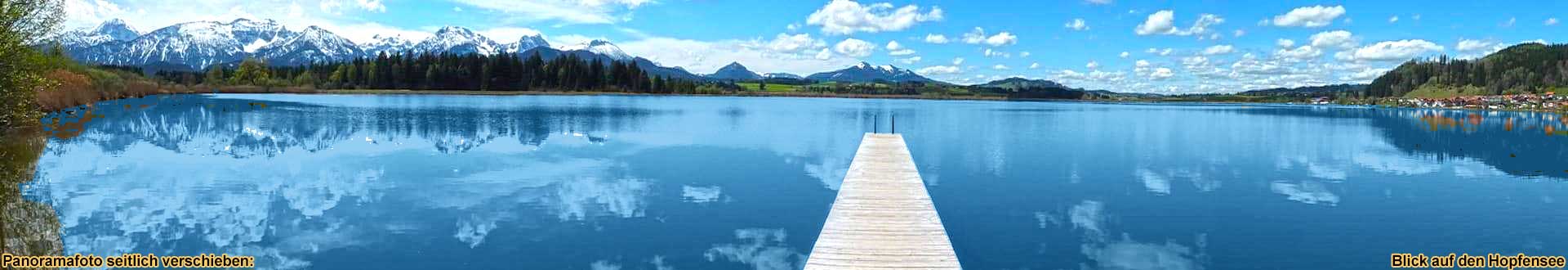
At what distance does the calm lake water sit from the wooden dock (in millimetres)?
914

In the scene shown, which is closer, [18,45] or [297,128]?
[18,45]

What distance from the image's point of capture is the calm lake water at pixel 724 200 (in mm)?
15891

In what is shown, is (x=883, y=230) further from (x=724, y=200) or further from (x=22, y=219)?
(x=22, y=219)

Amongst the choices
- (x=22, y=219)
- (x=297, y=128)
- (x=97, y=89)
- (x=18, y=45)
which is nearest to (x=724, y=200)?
(x=22, y=219)

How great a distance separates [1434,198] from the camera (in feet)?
80.7

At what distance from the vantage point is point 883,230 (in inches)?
615

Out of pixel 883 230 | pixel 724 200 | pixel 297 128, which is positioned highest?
pixel 297 128

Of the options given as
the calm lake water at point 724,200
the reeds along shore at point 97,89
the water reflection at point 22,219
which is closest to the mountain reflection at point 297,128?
the calm lake water at point 724,200

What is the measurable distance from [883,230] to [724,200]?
7.89 m

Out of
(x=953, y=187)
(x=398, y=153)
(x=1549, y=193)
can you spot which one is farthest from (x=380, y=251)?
(x=1549, y=193)

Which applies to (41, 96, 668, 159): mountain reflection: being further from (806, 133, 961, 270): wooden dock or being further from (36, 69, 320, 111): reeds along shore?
(806, 133, 961, 270): wooden dock

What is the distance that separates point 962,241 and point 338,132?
4478 cm

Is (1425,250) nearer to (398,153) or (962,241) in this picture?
(962,241)

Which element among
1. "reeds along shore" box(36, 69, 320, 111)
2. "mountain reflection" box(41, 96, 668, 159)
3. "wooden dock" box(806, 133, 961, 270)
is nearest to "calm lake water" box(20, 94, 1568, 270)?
"mountain reflection" box(41, 96, 668, 159)
